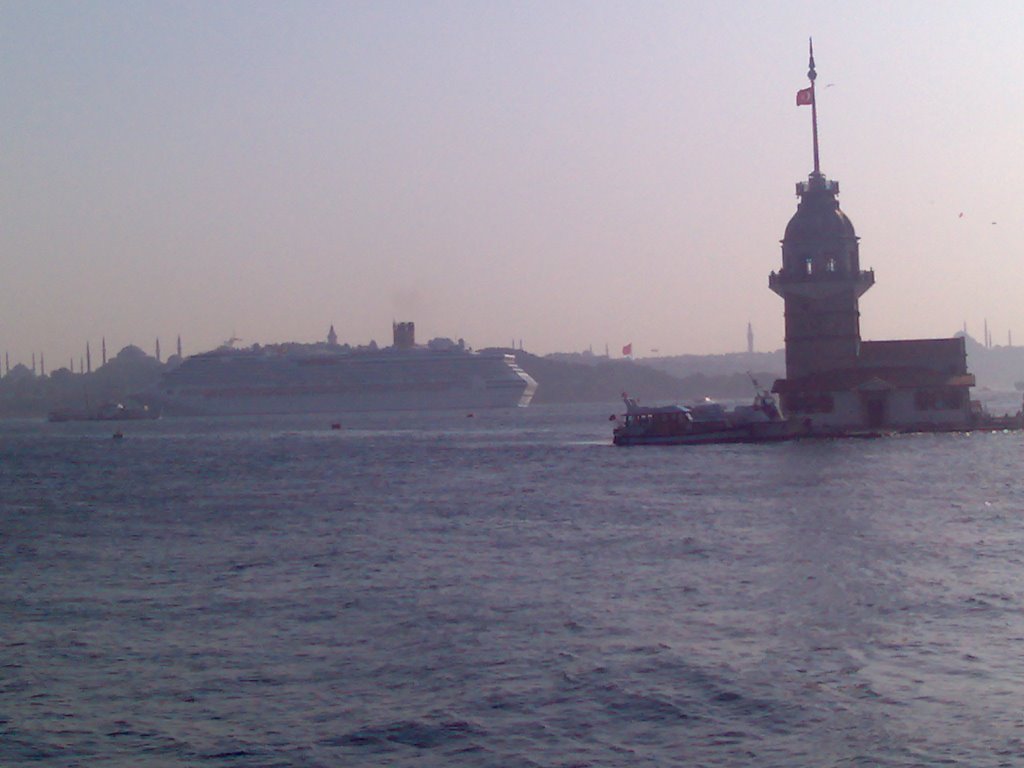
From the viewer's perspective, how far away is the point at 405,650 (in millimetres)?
13750

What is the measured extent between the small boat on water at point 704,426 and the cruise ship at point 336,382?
66732mm

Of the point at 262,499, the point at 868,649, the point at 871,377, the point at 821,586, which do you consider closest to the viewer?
the point at 868,649

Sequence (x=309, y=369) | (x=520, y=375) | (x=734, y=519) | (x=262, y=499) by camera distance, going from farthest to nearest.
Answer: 1. (x=520, y=375)
2. (x=309, y=369)
3. (x=262, y=499)
4. (x=734, y=519)

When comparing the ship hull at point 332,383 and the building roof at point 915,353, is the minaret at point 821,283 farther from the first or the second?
the ship hull at point 332,383

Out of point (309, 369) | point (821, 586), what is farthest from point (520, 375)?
point (821, 586)

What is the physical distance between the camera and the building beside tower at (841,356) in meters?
52.8

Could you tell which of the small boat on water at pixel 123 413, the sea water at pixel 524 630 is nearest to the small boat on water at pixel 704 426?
the sea water at pixel 524 630

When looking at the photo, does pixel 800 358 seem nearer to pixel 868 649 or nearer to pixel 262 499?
pixel 262 499

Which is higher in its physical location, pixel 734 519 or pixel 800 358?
pixel 800 358

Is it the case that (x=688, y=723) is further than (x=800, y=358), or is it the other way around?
(x=800, y=358)

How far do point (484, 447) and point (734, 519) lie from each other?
1231 inches

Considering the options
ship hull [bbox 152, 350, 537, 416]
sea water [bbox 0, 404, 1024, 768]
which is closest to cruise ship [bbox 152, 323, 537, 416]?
ship hull [bbox 152, 350, 537, 416]

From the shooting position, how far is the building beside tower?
52.8 m

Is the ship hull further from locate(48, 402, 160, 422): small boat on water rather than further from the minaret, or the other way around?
the minaret
